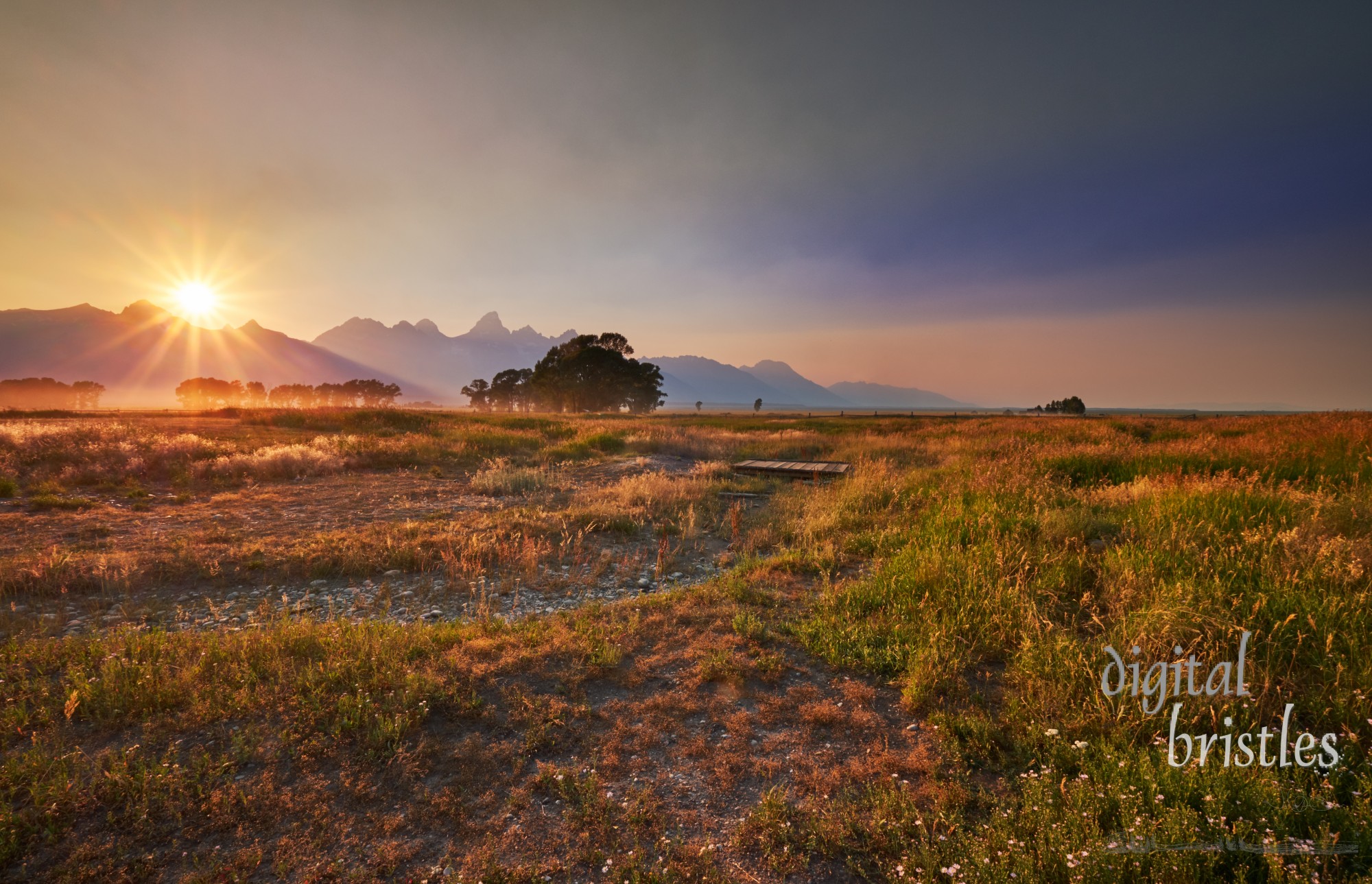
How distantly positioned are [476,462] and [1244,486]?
72.4 ft

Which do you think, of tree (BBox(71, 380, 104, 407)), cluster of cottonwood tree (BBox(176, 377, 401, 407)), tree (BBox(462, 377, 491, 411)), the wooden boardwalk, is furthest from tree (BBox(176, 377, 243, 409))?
the wooden boardwalk

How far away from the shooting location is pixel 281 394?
133 metres

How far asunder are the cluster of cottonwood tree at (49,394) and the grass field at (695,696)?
178248 millimetres

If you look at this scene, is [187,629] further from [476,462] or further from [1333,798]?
[476,462]

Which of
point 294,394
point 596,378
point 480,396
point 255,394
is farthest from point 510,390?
point 255,394

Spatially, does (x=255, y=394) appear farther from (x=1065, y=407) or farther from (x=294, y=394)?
(x=1065, y=407)

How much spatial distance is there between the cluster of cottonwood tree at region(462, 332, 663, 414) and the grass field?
6096 cm

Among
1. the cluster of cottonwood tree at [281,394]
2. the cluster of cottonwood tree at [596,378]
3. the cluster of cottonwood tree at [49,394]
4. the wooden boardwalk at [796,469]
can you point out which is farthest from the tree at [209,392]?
the wooden boardwalk at [796,469]

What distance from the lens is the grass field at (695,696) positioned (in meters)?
2.90

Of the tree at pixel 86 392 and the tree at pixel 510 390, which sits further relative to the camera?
the tree at pixel 86 392

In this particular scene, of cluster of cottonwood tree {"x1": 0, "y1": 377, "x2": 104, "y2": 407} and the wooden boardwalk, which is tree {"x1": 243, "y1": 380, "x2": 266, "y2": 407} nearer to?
cluster of cottonwood tree {"x1": 0, "y1": 377, "x2": 104, "y2": 407}

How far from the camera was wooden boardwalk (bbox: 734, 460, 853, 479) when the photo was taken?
692 inches

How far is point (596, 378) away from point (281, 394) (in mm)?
114375

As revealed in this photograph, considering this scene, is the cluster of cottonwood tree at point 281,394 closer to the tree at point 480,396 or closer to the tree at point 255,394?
the tree at point 255,394
